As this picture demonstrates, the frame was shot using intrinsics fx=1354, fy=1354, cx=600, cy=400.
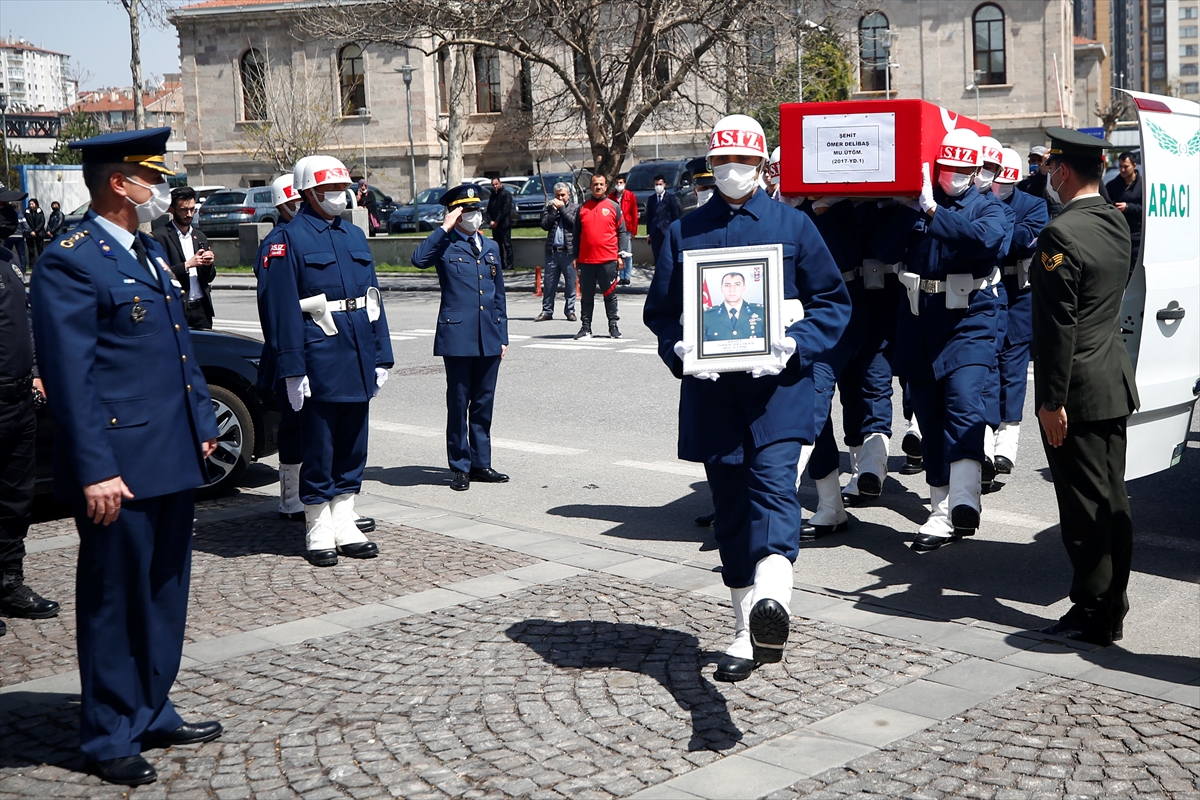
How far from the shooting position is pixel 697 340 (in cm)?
483

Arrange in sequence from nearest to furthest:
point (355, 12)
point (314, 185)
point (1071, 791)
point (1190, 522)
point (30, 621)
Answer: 1. point (1071, 791)
2. point (30, 621)
3. point (314, 185)
4. point (1190, 522)
5. point (355, 12)

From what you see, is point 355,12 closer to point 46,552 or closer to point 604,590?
point 46,552

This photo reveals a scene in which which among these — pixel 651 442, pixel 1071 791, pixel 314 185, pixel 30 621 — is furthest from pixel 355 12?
pixel 1071 791

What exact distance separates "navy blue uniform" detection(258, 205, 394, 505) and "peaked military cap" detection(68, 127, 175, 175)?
2506 mm

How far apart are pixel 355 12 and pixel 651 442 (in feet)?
51.5

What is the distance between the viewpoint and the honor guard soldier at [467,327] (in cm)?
892

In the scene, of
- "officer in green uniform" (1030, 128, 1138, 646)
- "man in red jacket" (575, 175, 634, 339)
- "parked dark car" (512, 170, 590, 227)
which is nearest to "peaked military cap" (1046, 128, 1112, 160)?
"officer in green uniform" (1030, 128, 1138, 646)

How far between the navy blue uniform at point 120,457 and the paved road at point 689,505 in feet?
10.4

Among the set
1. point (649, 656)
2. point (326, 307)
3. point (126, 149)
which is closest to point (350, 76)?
point (326, 307)

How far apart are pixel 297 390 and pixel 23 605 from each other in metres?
1.67

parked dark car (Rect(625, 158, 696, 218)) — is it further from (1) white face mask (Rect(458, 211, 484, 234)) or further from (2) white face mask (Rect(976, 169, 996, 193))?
(2) white face mask (Rect(976, 169, 996, 193))

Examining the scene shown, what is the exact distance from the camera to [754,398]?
4863mm

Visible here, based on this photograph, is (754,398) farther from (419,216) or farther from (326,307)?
(419,216)

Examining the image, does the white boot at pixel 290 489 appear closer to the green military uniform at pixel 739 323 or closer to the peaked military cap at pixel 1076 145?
the green military uniform at pixel 739 323
